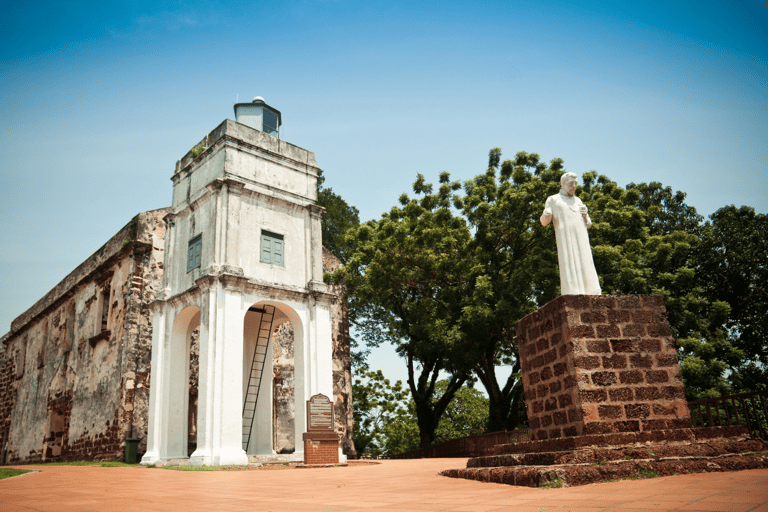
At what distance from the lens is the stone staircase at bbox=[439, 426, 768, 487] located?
459 centimetres

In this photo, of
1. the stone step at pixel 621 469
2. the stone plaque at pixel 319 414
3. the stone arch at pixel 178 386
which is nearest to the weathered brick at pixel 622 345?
the stone step at pixel 621 469

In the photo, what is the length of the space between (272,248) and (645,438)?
10532 mm

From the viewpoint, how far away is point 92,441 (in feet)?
52.9

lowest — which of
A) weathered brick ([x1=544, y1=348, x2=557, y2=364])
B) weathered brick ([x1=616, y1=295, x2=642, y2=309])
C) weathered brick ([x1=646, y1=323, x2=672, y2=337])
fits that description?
weathered brick ([x1=544, y1=348, x2=557, y2=364])

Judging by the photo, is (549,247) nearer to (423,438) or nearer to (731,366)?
(731,366)

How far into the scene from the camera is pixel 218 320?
12.5 meters

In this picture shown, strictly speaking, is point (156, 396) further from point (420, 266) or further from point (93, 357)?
point (420, 266)

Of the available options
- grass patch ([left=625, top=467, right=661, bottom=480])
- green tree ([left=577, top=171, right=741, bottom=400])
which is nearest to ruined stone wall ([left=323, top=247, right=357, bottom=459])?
green tree ([left=577, top=171, right=741, bottom=400])

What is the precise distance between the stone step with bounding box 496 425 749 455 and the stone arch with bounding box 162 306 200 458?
10.3 metres

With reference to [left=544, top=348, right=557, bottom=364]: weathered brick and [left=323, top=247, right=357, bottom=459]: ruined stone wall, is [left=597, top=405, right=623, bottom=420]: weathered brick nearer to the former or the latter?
[left=544, top=348, right=557, bottom=364]: weathered brick

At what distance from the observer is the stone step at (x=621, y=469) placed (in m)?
4.48

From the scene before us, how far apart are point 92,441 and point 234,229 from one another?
846cm

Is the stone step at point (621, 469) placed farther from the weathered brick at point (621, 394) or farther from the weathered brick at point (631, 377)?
the weathered brick at point (631, 377)

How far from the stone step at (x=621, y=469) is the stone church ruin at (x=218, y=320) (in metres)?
8.57
